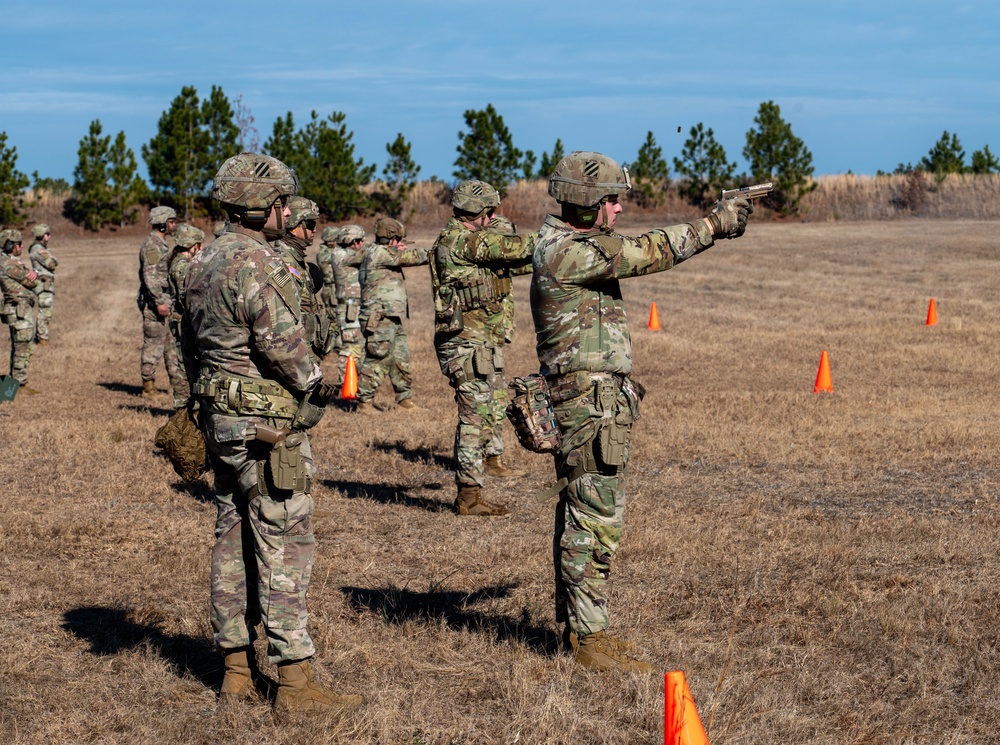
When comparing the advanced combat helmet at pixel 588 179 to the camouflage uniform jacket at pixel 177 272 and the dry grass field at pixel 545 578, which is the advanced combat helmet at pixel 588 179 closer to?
the dry grass field at pixel 545 578

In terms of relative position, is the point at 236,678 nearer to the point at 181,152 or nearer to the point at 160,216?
the point at 160,216

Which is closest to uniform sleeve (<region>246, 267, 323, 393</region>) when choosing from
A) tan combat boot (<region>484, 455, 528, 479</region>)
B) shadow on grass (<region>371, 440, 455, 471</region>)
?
tan combat boot (<region>484, 455, 528, 479</region>)

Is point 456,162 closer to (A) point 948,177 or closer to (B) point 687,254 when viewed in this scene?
(A) point 948,177

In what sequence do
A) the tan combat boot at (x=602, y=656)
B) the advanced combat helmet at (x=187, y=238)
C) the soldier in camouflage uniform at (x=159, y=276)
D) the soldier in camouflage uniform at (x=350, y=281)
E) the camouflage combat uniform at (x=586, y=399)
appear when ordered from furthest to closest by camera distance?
1. the soldier in camouflage uniform at (x=350, y=281)
2. the soldier in camouflage uniform at (x=159, y=276)
3. the advanced combat helmet at (x=187, y=238)
4. the tan combat boot at (x=602, y=656)
5. the camouflage combat uniform at (x=586, y=399)

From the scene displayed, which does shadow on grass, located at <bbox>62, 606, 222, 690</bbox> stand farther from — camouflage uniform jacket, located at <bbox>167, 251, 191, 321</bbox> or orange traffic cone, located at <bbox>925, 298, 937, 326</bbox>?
orange traffic cone, located at <bbox>925, 298, 937, 326</bbox>

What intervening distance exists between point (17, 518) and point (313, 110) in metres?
47.1

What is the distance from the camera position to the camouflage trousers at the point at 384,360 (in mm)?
15281

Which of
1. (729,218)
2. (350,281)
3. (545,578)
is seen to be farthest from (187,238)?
(729,218)

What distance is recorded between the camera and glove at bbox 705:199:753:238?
580 cm

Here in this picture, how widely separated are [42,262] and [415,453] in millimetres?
11721

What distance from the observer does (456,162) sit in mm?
55938

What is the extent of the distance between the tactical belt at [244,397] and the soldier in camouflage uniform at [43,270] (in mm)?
16069

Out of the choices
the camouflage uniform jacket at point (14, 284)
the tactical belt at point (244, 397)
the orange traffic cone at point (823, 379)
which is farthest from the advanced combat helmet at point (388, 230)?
the tactical belt at point (244, 397)

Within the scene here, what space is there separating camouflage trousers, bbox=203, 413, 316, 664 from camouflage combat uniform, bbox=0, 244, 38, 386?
40.4ft
